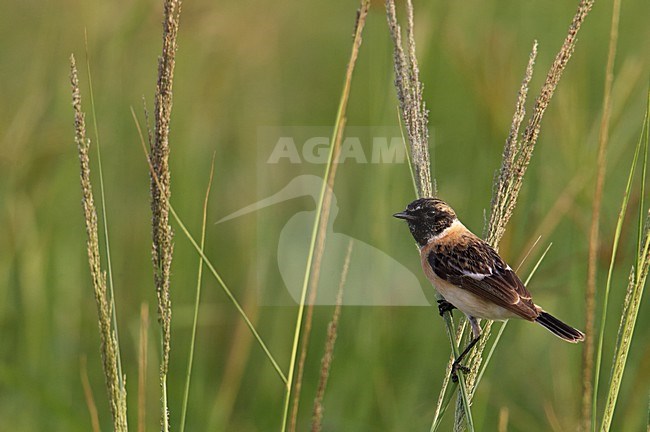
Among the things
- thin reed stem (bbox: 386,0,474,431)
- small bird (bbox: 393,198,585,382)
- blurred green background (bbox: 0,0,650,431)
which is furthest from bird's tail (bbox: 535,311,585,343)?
blurred green background (bbox: 0,0,650,431)

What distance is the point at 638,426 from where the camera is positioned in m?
3.38

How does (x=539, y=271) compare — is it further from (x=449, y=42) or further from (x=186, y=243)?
(x=186, y=243)

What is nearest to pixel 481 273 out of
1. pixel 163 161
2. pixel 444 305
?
pixel 444 305

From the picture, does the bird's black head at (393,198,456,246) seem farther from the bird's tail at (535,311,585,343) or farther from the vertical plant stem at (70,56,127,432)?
the vertical plant stem at (70,56,127,432)

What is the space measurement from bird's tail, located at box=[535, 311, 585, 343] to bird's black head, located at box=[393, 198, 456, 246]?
1.05 ft

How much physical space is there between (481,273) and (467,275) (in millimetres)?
39

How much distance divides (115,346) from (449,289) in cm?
81

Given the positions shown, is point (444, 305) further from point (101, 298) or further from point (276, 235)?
point (276, 235)

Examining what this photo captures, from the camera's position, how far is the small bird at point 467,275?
6.57ft

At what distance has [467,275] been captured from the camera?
7.06ft

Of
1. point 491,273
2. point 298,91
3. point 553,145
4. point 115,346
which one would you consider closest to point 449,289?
point 491,273

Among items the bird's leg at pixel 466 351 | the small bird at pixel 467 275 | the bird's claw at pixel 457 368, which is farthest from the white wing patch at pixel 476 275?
the bird's claw at pixel 457 368

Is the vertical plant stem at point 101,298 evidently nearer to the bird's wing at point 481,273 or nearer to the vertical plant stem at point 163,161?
the vertical plant stem at point 163,161

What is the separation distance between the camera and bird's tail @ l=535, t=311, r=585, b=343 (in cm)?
193
